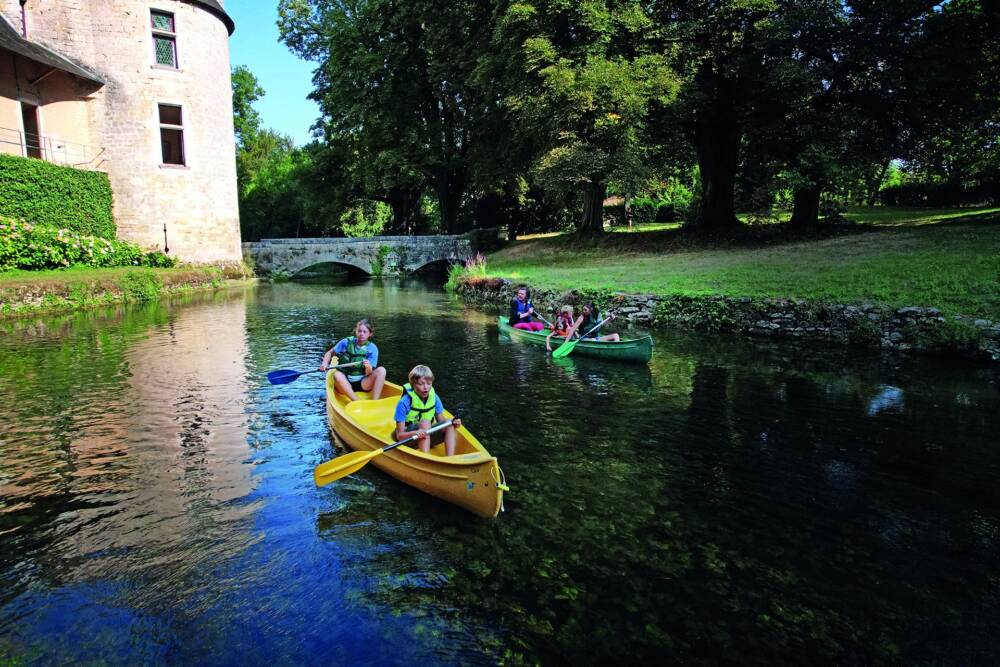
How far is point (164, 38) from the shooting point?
2464cm

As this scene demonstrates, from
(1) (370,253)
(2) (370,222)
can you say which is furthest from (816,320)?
(2) (370,222)

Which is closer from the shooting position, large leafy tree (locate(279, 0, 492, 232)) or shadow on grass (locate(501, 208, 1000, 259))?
shadow on grass (locate(501, 208, 1000, 259))

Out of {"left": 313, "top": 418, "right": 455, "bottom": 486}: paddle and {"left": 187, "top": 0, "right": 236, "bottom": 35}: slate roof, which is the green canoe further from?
{"left": 187, "top": 0, "right": 236, "bottom": 35}: slate roof

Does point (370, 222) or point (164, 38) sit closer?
point (164, 38)

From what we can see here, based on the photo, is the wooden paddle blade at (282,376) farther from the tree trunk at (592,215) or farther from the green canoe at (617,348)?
the tree trunk at (592,215)

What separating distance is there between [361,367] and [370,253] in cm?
2693

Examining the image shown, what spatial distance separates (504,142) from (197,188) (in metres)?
15.8

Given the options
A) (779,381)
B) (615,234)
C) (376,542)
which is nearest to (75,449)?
(376,542)

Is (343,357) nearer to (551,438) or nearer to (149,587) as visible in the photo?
(551,438)

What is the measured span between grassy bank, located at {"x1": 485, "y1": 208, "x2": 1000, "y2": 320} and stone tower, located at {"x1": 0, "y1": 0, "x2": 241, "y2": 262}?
13.4 meters

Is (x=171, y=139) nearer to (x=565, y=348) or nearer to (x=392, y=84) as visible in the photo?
(x=392, y=84)

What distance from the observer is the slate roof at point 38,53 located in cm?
1939

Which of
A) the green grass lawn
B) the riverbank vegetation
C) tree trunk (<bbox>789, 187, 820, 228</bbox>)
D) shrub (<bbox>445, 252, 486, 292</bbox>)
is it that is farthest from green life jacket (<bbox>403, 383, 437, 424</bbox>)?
tree trunk (<bbox>789, 187, 820, 228</bbox>)

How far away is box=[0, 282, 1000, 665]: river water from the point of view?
13.3 feet
